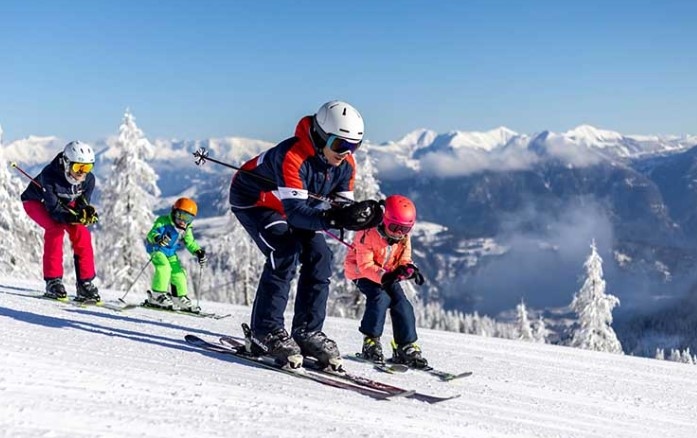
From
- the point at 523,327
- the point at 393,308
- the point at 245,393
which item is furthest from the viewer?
the point at 523,327

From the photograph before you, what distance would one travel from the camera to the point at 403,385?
6121 millimetres

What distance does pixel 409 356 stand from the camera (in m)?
7.06

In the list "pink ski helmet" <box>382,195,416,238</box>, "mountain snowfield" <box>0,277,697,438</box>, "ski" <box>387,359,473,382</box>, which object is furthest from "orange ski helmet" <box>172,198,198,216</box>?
"ski" <box>387,359,473,382</box>

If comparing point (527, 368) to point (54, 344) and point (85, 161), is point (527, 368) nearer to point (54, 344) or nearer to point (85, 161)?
point (54, 344)

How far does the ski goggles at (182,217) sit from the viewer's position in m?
11.1

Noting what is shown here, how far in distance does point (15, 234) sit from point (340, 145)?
24.8m

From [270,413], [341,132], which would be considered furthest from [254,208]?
[270,413]

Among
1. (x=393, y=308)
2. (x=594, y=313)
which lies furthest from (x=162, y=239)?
(x=594, y=313)

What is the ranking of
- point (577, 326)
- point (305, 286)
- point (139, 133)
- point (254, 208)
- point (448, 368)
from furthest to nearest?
point (577, 326) < point (139, 133) < point (448, 368) < point (254, 208) < point (305, 286)

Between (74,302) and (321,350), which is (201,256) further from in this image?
(321,350)

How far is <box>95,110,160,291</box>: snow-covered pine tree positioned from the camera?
27.0 m

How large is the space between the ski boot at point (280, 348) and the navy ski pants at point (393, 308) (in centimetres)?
155

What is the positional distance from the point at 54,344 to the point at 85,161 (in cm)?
432

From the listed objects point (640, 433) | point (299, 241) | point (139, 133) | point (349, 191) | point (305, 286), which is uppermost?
point (139, 133)
